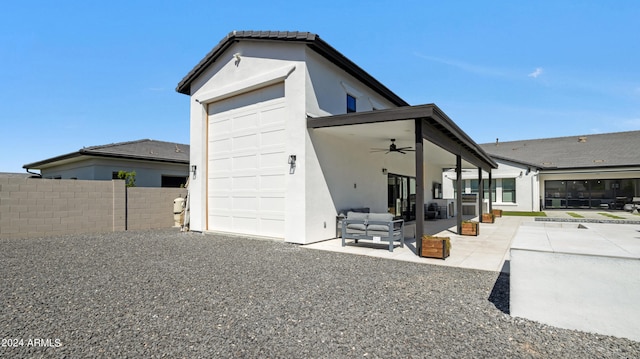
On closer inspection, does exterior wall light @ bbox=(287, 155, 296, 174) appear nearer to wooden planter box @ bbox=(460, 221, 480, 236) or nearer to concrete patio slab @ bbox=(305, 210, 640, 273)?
concrete patio slab @ bbox=(305, 210, 640, 273)

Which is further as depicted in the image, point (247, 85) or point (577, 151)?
point (577, 151)

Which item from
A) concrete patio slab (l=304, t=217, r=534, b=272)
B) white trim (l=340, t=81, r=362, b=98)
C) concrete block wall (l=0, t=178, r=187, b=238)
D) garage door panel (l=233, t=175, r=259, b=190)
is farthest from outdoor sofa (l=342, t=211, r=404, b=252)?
concrete block wall (l=0, t=178, r=187, b=238)

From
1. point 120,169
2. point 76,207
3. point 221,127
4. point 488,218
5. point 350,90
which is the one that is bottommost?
point 488,218

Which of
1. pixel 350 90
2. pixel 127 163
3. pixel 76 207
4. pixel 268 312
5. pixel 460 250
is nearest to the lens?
pixel 268 312

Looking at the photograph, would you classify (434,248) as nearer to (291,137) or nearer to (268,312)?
(268,312)

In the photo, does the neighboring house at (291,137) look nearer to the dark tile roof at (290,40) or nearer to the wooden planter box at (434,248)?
the dark tile roof at (290,40)

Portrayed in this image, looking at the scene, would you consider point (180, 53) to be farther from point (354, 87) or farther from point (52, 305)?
point (52, 305)

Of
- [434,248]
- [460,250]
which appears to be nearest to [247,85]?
[434,248]

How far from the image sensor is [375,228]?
738cm

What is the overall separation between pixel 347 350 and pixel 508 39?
1005 centimetres

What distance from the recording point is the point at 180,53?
1139 centimetres

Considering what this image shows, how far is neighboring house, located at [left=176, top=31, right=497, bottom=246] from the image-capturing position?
26.0 ft

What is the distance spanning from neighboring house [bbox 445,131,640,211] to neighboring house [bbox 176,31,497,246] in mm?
9972

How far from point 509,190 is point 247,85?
60.9ft
